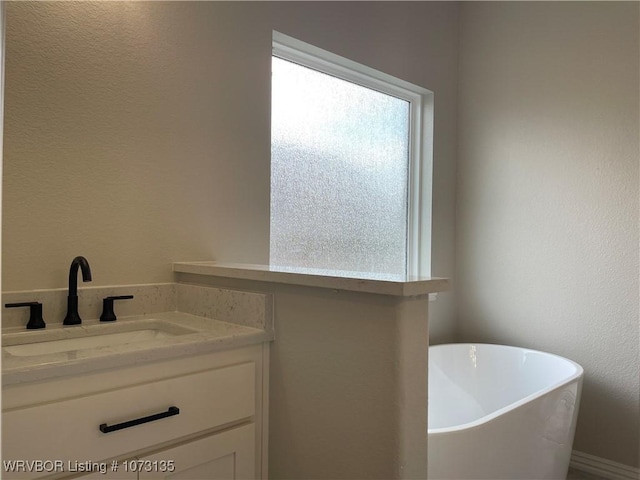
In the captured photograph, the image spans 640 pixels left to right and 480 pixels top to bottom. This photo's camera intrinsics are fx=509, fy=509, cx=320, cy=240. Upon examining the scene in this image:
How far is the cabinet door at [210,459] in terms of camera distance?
1.25 metres

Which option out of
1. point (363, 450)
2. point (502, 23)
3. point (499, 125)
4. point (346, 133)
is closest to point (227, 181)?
point (346, 133)

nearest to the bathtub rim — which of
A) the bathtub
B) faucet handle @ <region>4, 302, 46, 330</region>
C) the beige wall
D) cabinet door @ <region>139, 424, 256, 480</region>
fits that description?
the bathtub

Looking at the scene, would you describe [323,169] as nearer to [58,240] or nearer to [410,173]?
[410,173]

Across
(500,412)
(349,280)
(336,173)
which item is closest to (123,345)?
(349,280)

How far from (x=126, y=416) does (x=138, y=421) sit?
0.03m

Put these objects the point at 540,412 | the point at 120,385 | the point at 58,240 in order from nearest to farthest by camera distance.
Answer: the point at 120,385, the point at 58,240, the point at 540,412

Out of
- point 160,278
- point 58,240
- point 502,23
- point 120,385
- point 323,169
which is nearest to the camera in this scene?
point 120,385

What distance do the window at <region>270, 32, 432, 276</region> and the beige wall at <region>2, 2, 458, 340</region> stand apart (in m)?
0.17

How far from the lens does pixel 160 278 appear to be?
6.01 feet

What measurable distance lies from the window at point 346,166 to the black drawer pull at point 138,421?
1074 mm

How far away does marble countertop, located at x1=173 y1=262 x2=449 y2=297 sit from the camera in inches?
46.4

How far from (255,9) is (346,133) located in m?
0.80

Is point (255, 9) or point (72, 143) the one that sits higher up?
point (255, 9)

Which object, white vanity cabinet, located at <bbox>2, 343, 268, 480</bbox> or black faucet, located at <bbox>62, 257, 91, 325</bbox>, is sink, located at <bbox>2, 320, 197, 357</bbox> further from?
white vanity cabinet, located at <bbox>2, 343, 268, 480</bbox>
